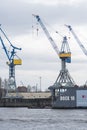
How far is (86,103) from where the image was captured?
6855 inches

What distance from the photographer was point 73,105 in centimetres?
17675

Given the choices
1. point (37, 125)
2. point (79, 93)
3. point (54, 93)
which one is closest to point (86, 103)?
point (79, 93)

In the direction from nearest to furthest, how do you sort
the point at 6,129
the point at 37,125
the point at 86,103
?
1. the point at 6,129
2. the point at 37,125
3. the point at 86,103

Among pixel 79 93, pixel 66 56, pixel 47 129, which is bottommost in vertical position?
pixel 47 129

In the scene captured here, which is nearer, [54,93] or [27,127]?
[27,127]

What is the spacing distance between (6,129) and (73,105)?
96.2m

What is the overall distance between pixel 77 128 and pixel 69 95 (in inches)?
3744

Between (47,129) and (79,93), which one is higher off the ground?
(79,93)

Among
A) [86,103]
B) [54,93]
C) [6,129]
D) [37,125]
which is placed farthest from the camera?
[54,93]

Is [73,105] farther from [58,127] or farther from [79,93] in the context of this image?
[58,127]

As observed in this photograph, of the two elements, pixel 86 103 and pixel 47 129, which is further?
pixel 86 103

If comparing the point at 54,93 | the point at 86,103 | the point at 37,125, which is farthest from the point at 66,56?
the point at 37,125

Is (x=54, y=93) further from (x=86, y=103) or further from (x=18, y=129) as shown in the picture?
(x=18, y=129)

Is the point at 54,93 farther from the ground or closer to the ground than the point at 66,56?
closer to the ground
